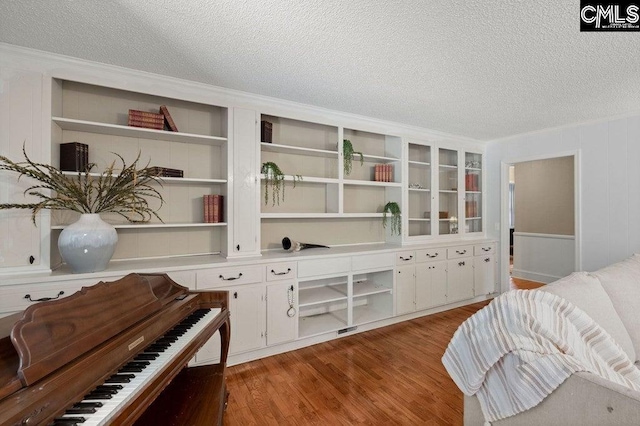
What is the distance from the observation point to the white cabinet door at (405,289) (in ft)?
10.8

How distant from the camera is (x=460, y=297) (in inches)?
150

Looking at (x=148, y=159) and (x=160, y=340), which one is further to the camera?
(x=148, y=159)

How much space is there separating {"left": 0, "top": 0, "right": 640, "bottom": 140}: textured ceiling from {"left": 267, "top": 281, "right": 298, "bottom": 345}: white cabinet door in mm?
1815

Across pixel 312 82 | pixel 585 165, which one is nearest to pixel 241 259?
pixel 312 82

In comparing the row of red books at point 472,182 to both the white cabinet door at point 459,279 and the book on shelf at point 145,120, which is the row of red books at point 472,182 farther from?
the book on shelf at point 145,120

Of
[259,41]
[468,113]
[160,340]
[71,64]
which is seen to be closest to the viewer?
[160,340]

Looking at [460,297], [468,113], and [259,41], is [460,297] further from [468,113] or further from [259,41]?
[259,41]

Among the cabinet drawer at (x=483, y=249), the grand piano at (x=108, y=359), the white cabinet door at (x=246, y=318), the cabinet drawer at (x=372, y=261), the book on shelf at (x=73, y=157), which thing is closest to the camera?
the grand piano at (x=108, y=359)

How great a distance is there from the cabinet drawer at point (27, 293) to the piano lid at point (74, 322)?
85 centimetres

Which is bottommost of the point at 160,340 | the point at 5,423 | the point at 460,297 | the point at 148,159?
the point at 460,297

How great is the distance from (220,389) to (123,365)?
632mm

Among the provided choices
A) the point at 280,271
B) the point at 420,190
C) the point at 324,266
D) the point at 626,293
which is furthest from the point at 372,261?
the point at 626,293

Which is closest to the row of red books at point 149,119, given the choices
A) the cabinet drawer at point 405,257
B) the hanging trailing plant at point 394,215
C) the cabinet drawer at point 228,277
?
the cabinet drawer at point 228,277

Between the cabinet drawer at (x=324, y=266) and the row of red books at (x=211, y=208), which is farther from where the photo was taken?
the cabinet drawer at (x=324, y=266)
